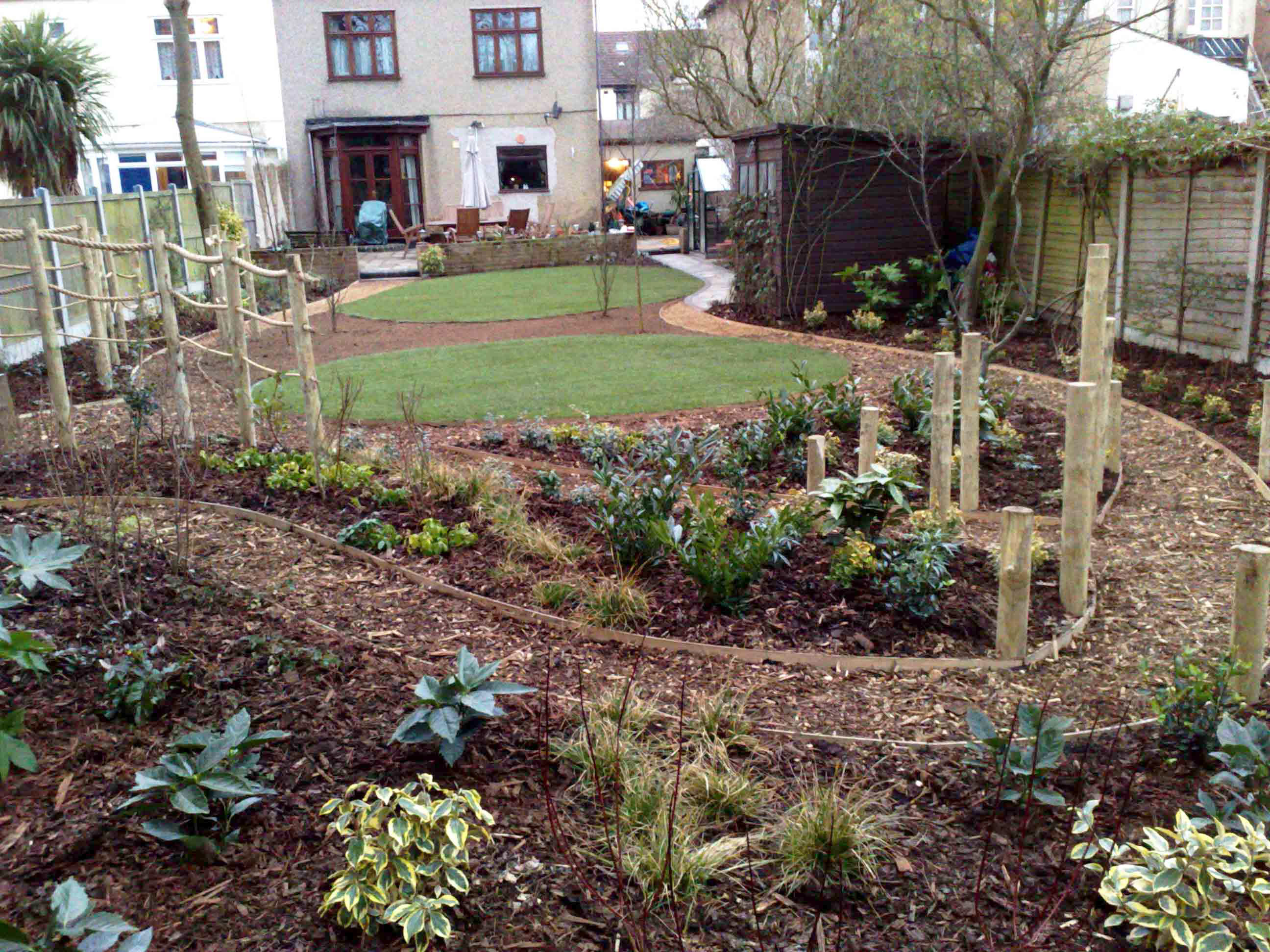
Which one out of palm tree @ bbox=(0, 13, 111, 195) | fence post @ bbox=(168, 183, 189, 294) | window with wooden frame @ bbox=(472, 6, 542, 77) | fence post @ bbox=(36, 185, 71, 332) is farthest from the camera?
window with wooden frame @ bbox=(472, 6, 542, 77)

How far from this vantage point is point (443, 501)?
5.63 meters

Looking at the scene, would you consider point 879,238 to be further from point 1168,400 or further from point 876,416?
point 876,416

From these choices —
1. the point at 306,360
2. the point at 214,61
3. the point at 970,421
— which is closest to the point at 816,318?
the point at 970,421

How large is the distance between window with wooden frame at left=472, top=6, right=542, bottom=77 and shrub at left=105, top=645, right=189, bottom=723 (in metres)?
27.0

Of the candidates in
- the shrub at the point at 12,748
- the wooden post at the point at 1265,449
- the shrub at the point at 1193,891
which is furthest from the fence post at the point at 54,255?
the shrub at the point at 1193,891

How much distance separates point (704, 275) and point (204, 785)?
1741cm

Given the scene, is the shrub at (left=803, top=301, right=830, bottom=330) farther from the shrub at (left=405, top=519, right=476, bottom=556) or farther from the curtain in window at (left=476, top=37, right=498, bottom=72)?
the curtain in window at (left=476, top=37, right=498, bottom=72)

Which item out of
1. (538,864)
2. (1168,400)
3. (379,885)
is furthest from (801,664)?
(1168,400)

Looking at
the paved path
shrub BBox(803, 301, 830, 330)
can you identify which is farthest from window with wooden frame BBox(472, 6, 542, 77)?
shrub BBox(803, 301, 830, 330)

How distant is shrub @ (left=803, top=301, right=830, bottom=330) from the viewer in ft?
42.0

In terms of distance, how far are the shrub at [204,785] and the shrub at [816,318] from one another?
10797mm

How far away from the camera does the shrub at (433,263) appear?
819 inches

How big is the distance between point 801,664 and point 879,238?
10301 millimetres

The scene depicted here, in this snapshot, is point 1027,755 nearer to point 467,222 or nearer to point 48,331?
point 48,331
